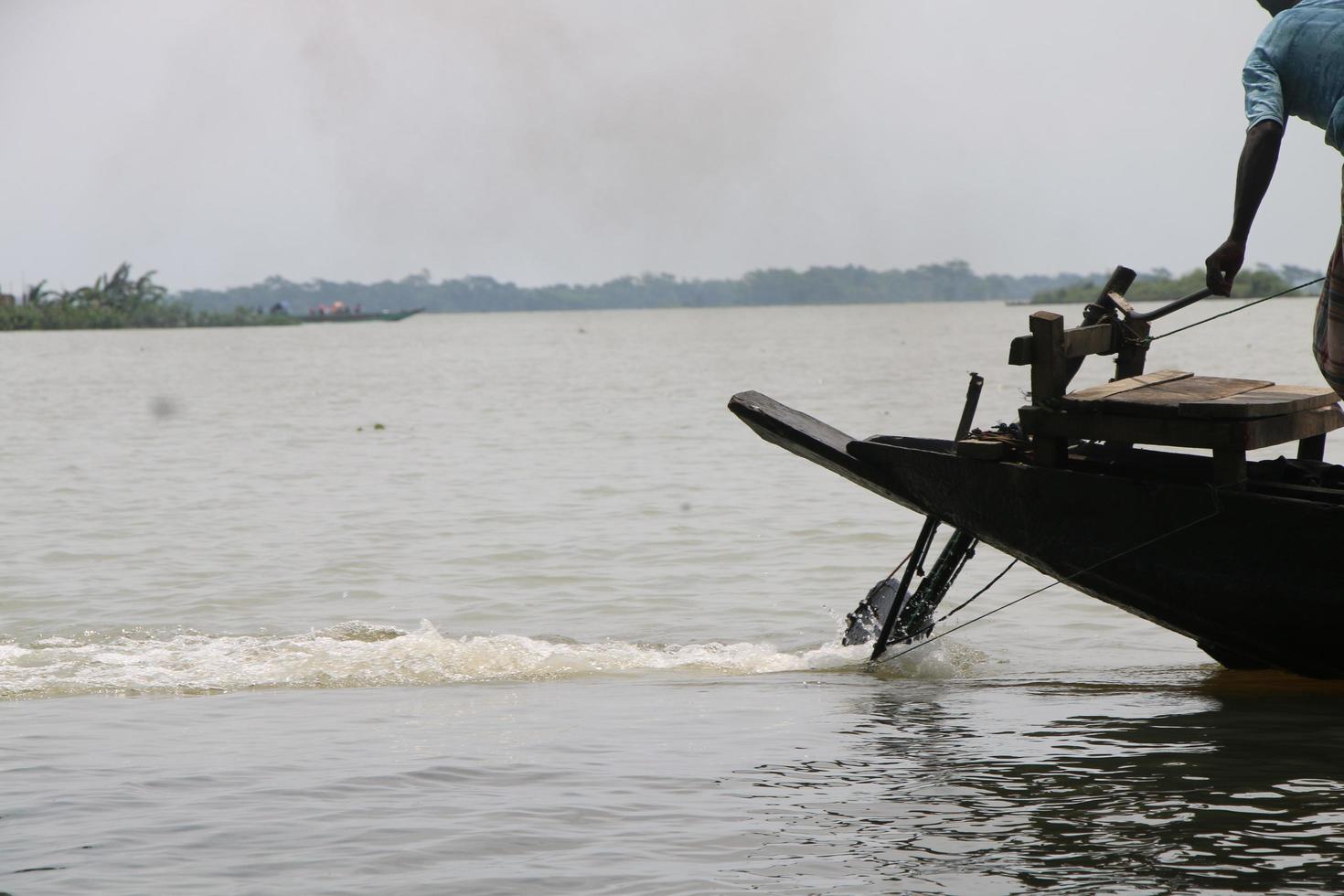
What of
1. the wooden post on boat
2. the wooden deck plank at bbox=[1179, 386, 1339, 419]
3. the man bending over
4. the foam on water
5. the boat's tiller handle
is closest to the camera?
the wooden deck plank at bbox=[1179, 386, 1339, 419]

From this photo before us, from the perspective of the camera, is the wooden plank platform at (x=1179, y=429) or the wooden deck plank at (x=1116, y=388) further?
the wooden deck plank at (x=1116, y=388)

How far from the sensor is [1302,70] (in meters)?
5.79

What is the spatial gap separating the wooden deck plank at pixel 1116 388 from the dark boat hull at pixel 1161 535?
33 centimetres

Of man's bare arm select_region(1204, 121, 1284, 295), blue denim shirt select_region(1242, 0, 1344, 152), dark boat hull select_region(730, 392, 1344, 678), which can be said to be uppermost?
blue denim shirt select_region(1242, 0, 1344, 152)

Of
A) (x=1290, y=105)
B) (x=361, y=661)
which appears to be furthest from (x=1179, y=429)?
(x=361, y=661)

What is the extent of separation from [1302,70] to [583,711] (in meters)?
3.88

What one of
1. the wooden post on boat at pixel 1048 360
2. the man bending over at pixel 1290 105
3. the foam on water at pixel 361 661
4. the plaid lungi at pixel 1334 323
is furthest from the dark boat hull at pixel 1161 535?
the foam on water at pixel 361 661

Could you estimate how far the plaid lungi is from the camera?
589cm

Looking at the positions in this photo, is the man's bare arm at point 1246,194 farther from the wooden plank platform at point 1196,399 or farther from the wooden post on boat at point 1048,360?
the wooden post on boat at point 1048,360

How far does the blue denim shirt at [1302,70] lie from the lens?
5.72m

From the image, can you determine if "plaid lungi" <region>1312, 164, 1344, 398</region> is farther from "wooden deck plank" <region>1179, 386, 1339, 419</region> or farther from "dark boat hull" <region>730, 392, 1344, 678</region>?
"dark boat hull" <region>730, 392, 1344, 678</region>

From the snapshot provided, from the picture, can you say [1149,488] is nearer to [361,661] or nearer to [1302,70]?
[1302,70]

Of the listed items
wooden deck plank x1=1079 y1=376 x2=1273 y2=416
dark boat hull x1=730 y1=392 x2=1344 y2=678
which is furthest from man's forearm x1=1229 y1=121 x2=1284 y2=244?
dark boat hull x1=730 y1=392 x2=1344 y2=678

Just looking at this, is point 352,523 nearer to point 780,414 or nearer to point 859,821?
point 780,414
